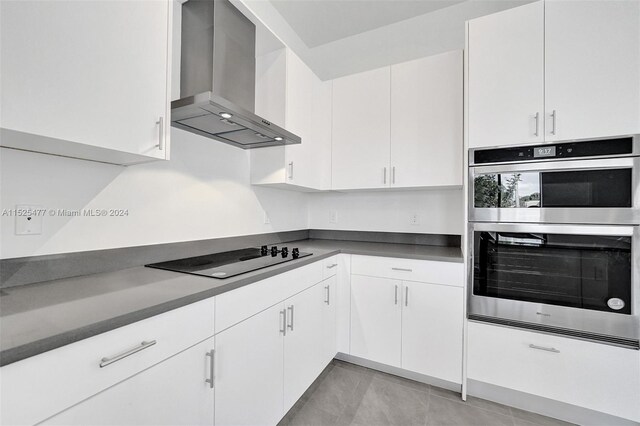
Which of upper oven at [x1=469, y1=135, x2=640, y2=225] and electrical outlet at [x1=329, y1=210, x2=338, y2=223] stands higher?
upper oven at [x1=469, y1=135, x2=640, y2=225]

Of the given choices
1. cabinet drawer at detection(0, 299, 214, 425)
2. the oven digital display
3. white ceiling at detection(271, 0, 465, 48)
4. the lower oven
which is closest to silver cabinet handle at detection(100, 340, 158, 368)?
cabinet drawer at detection(0, 299, 214, 425)

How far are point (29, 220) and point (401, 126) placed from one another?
2197 mm

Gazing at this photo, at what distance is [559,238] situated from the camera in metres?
1.57

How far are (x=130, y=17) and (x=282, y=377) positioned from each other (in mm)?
1734

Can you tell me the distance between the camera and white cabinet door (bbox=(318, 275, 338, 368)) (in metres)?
1.94

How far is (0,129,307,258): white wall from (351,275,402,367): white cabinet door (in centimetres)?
93

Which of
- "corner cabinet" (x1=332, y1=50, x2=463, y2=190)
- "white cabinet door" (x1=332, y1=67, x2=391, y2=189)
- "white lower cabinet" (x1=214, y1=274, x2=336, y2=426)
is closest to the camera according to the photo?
"white lower cabinet" (x1=214, y1=274, x2=336, y2=426)

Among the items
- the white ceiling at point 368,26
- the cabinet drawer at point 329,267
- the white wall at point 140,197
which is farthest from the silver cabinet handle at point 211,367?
the white ceiling at point 368,26

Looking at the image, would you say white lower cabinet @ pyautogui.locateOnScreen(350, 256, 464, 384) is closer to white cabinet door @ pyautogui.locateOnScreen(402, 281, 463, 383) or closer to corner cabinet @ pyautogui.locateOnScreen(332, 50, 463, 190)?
white cabinet door @ pyautogui.locateOnScreen(402, 281, 463, 383)

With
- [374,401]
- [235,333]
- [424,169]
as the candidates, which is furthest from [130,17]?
[374,401]

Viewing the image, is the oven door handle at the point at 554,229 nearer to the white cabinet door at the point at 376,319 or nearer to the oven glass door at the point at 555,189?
the oven glass door at the point at 555,189

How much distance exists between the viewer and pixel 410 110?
216cm

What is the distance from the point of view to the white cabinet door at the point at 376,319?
2.00 m

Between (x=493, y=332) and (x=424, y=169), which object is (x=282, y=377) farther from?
(x=424, y=169)
